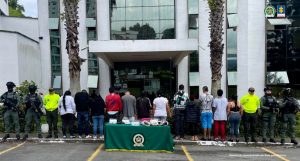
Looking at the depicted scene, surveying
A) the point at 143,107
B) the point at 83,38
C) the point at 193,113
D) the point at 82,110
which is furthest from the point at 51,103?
the point at 83,38

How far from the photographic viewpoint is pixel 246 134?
1263cm

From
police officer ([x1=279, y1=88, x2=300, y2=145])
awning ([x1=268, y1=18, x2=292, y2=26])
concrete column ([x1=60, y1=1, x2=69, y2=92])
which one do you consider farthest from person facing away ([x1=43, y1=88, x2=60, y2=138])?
awning ([x1=268, y1=18, x2=292, y2=26])

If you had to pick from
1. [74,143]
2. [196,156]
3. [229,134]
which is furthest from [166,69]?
[196,156]

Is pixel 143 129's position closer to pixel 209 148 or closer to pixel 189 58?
pixel 209 148

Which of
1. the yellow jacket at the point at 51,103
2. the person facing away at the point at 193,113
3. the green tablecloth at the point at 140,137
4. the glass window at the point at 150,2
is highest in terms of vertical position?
the glass window at the point at 150,2

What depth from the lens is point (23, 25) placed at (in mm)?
31078

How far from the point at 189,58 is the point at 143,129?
15249 millimetres

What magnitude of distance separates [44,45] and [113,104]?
15.0 m

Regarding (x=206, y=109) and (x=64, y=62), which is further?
(x=64, y=62)

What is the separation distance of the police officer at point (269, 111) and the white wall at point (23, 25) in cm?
2282

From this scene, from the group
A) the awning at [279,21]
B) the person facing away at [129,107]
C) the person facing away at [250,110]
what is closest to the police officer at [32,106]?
the person facing away at [129,107]

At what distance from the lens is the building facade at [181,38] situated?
2473 centimetres

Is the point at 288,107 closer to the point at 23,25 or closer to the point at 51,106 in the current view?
the point at 51,106

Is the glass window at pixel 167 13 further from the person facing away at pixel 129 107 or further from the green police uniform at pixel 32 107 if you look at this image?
the green police uniform at pixel 32 107
